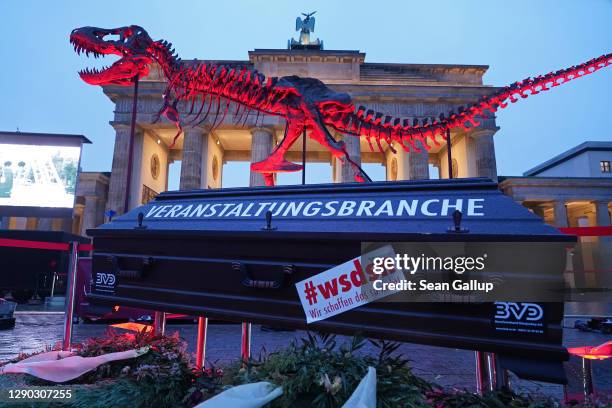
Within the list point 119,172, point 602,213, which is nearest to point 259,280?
point 119,172

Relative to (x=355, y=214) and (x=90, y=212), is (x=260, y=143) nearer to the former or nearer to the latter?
(x=90, y=212)

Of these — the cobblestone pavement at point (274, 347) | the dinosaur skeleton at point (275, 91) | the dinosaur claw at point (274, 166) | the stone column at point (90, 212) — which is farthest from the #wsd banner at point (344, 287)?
the stone column at point (90, 212)

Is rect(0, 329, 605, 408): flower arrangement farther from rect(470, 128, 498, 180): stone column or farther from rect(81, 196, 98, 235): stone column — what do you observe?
rect(81, 196, 98, 235): stone column

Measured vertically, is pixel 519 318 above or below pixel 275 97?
below

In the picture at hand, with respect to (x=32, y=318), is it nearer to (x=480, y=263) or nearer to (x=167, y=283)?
(x=167, y=283)

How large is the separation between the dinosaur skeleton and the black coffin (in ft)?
7.54

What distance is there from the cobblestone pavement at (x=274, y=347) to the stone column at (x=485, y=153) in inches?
735

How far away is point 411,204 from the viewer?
4.89ft

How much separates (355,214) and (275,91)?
3.47 m

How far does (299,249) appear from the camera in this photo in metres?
1.43

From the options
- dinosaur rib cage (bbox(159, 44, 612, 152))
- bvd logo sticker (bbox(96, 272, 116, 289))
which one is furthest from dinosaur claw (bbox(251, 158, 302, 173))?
bvd logo sticker (bbox(96, 272, 116, 289))

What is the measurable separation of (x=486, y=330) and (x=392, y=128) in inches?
157

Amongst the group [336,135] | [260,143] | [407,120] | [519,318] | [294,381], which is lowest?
[294,381]

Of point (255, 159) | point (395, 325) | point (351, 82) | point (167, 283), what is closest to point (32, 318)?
point (167, 283)
